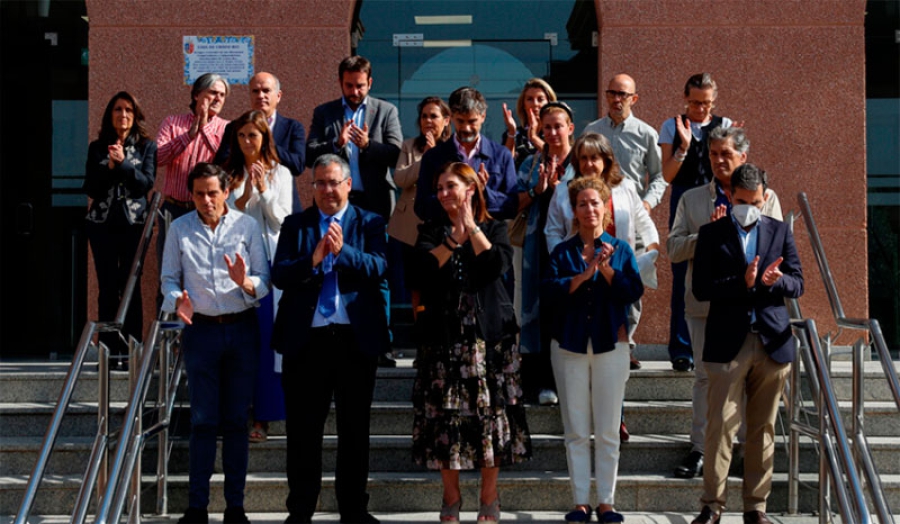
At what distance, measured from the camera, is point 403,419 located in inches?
→ 242

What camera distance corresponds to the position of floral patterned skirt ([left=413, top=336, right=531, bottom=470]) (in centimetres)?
512

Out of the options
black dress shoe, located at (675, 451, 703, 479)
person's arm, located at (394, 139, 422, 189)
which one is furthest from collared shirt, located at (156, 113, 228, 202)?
black dress shoe, located at (675, 451, 703, 479)

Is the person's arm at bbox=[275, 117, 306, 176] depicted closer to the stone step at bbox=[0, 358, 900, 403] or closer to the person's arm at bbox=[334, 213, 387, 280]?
the person's arm at bbox=[334, 213, 387, 280]

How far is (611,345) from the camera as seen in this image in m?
5.25

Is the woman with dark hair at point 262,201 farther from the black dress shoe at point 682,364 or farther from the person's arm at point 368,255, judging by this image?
the black dress shoe at point 682,364

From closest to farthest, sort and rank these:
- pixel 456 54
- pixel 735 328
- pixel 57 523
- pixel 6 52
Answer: pixel 735 328, pixel 57 523, pixel 456 54, pixel 6 52

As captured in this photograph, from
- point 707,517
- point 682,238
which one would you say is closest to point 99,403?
point 707,517

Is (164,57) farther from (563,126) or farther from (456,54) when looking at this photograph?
(563,126)

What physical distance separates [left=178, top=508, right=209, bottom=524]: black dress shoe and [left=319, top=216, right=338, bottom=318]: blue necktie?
1.17 m

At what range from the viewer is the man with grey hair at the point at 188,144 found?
21.2 ft

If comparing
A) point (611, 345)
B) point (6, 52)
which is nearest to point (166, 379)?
point (611, 345)

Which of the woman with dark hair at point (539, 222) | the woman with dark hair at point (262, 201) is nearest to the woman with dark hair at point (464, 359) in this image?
the woman with dark hair at point (539, 222)

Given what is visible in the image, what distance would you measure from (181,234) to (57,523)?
1713 mm

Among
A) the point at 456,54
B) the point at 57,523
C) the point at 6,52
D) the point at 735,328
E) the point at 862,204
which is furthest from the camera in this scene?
the point at 6,52
